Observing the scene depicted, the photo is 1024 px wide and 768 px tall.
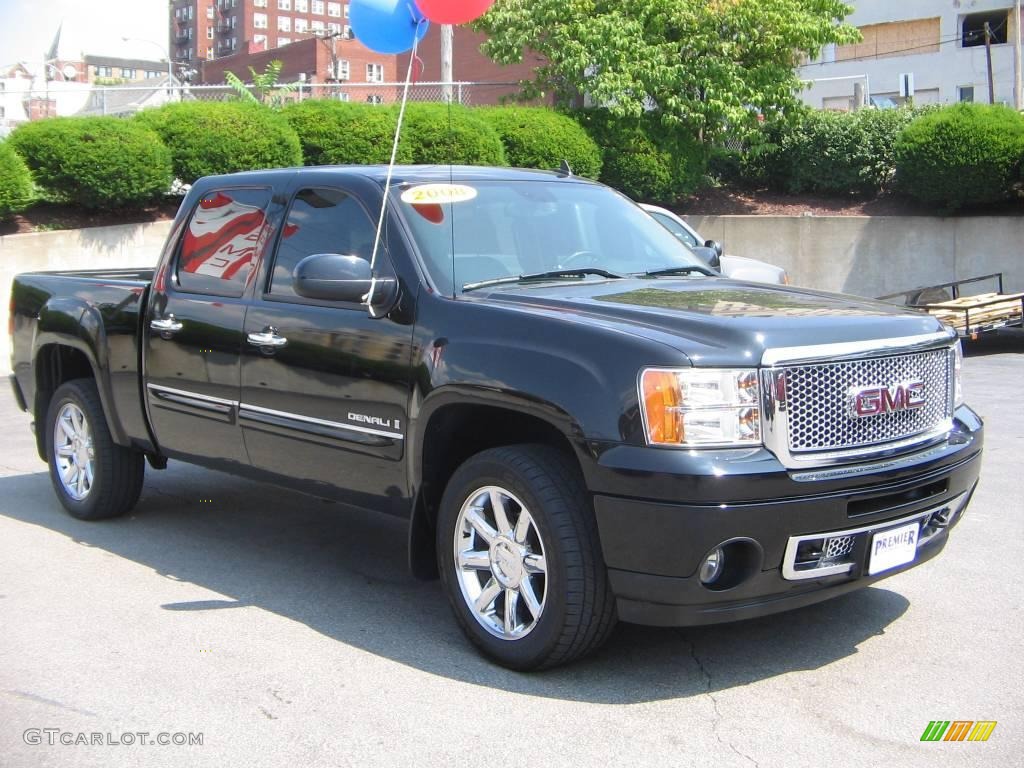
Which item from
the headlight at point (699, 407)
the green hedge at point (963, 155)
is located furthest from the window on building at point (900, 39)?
the headlight at point (699, 407)

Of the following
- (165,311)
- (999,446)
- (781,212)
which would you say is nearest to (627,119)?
(781,212)

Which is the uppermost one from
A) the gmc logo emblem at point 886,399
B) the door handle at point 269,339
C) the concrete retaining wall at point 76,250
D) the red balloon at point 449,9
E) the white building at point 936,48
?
the white building at point 936,48

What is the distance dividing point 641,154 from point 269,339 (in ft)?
51.0

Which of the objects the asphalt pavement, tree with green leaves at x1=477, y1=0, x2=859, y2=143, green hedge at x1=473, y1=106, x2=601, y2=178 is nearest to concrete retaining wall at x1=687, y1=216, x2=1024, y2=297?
tree with green leaves at x1=477, y1=0, x2=859, y2=143

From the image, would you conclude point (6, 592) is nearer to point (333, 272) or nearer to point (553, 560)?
point (333, 272)

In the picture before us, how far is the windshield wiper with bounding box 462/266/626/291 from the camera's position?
498 centimetres

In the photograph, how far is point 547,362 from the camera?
4.24m

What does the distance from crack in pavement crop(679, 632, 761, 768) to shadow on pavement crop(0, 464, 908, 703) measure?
0.01 meters

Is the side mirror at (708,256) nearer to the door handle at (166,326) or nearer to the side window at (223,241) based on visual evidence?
the side window at (223,241)

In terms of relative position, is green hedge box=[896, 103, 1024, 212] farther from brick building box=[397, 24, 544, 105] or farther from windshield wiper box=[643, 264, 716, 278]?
brick building box=[397, 24, 544, 105]

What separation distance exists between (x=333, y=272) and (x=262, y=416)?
994 mm

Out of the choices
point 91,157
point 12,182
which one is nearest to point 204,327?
point 12,182

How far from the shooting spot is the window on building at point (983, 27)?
1875 inches

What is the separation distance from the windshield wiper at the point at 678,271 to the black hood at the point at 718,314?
218 mm
